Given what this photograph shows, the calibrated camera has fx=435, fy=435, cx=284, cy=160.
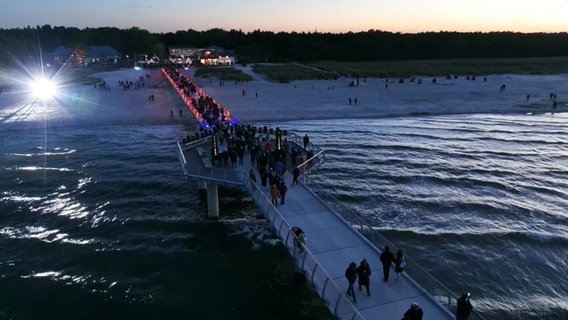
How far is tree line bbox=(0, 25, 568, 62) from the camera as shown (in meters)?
158

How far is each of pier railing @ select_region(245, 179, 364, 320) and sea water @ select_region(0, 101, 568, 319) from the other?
75.8 inches

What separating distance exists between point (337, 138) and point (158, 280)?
26.7m

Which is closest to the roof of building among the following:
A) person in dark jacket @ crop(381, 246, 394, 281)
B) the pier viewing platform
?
the pier viewing platform

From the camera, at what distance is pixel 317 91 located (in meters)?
74.3

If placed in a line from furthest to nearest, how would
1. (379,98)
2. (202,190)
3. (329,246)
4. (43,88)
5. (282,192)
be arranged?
1. (43,88)
2. (379,98)
3. (202,190)
4. (282,192)
5. (329,246)

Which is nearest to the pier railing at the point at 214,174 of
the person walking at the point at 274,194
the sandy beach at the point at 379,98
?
the person walking at the point at 274,194

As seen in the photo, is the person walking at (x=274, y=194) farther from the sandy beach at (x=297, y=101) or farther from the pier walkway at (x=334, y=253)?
the sandy beach at (x=297, y=101)

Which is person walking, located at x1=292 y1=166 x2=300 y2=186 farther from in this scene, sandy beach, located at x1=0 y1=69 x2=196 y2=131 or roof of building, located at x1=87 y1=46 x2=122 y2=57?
roof of building, located at x1=87 y1=46 x2=122 y2=57

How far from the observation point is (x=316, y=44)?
168 metres

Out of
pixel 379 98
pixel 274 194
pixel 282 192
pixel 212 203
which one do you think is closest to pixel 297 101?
pixel 379 98

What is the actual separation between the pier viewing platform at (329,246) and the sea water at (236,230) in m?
1.09

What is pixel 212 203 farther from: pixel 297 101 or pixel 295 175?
pixel 297 101

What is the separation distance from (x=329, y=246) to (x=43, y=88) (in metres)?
85.7

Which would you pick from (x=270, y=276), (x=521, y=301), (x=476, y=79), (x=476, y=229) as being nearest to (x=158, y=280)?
(x=270, y=276)
